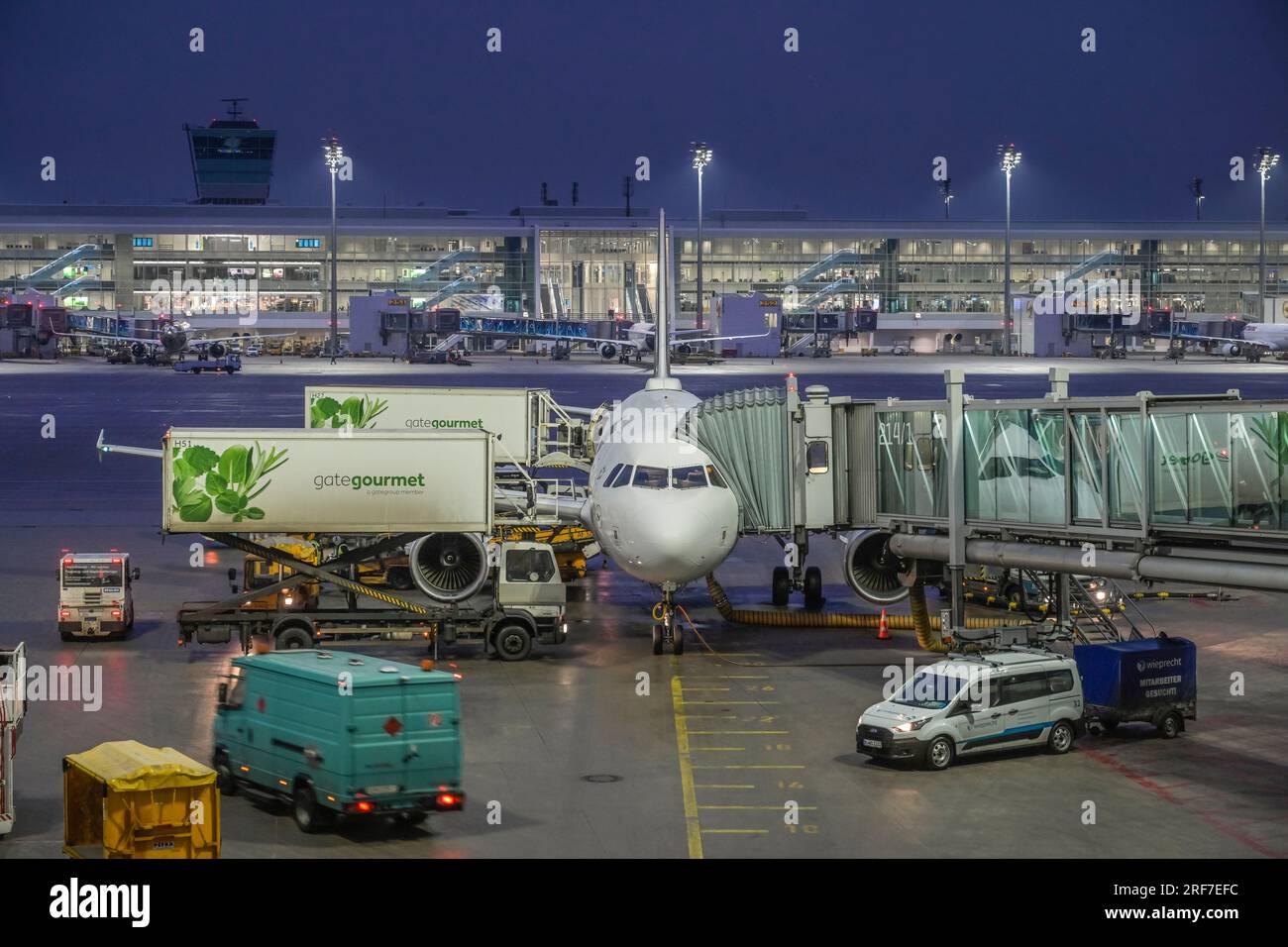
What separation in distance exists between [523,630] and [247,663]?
13.8 m

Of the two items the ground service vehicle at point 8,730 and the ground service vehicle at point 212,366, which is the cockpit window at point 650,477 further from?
the ground service vehicle at point 212,366

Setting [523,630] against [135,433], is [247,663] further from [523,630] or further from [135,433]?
[135,433]

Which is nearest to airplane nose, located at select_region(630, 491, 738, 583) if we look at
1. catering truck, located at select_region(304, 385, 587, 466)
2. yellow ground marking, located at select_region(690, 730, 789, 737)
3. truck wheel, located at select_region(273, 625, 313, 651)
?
yellow ground marking, located at select_region(690, 730, 789, 737)

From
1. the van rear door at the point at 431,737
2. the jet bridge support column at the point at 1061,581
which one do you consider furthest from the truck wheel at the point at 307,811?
the jet bridge support column at the point at 1061,581

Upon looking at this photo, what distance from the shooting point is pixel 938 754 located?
3050 cm

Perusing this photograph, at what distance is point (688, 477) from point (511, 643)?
6.09m

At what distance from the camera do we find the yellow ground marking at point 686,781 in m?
25.5

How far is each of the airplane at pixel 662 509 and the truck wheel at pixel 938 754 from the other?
10672 mm

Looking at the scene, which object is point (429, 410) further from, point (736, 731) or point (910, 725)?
point (910, 725)

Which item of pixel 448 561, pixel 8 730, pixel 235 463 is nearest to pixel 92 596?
pixel 235 463

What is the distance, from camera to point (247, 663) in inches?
1104

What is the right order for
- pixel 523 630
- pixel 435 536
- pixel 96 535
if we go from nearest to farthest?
pixel 523 630
pixel 435 536
pixel 96 535

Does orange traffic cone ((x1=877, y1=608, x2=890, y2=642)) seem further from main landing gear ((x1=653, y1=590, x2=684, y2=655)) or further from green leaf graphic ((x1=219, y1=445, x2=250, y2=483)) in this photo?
green leaf graphic ((x1=219, y1=445, x2=250, y2=483))
